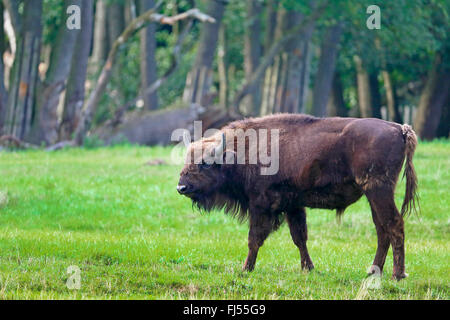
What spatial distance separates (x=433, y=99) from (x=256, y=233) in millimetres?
22652

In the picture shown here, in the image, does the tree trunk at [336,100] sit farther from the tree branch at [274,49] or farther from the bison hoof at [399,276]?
the bison hoof at [399,276]

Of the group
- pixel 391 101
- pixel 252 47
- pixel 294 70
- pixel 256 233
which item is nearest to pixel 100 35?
pixel 252 47

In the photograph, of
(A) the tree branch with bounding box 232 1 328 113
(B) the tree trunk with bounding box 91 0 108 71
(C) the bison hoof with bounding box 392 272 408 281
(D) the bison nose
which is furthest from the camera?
(B) the tree trunk with bounding box 91 0 108 71

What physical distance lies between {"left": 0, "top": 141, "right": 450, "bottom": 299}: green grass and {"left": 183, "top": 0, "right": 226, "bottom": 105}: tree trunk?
902 centimetres

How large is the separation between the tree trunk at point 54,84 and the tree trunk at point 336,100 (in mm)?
15918

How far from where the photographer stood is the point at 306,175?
9.38m

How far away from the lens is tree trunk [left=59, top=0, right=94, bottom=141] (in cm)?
2277

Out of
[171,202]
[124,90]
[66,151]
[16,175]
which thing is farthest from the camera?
[124,90]

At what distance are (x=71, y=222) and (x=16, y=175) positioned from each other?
401cm

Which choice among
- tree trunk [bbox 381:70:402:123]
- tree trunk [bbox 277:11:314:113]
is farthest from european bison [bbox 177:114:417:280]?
tree trunk [bbox 381:70:402:123]

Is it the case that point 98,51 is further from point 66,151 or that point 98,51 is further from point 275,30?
point 66,151

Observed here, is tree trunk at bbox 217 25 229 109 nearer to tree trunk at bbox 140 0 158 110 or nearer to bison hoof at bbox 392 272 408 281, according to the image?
tree trunk at bbox 140 0 158 110
